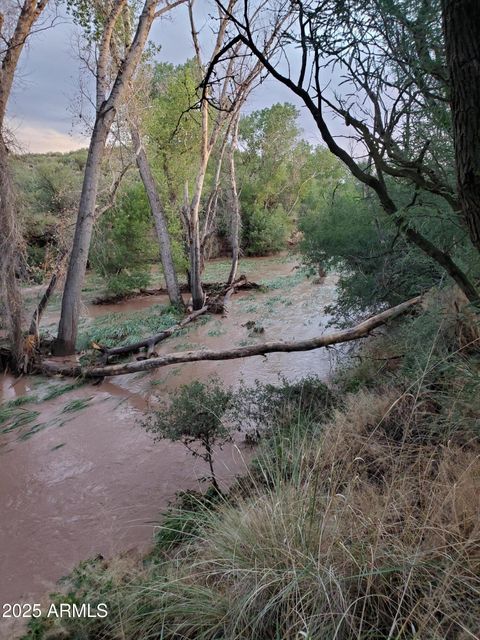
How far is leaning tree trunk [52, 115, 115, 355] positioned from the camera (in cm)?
916

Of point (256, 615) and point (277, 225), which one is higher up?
point (277, 225)

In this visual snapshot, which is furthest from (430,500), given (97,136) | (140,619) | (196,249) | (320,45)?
(196,249)

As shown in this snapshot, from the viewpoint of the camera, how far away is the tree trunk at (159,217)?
12382mm

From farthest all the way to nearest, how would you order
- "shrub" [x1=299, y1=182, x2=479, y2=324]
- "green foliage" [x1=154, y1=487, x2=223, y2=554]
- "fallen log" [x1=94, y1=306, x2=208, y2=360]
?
"fallen log" [x1=94, y1=306, x2=208, y2=360] < "shrub" [x1=299, y1=182, x2=479, y2=324] < "green foliage" [x1=154, y1=487, x2=223, y2=554]

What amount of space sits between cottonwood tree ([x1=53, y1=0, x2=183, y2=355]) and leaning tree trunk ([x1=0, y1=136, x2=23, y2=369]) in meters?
1.08

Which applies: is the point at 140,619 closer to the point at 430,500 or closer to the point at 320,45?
the point at 430,500

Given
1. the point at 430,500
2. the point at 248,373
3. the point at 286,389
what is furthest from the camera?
the point at 248,373

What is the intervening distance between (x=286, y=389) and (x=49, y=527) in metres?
2.92

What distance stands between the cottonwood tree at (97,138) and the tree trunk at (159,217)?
2.43 m

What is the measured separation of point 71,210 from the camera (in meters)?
10.9

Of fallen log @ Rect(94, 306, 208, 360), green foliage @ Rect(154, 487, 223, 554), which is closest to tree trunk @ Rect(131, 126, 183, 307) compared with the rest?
fallen log @ Rect(94, 306, 208, 360)

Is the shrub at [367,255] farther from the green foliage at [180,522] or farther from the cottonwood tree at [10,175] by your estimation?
the cottonwood tree at [10,175]

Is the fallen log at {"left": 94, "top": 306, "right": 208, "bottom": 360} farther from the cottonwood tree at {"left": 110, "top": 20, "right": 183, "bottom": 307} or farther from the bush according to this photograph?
the bush

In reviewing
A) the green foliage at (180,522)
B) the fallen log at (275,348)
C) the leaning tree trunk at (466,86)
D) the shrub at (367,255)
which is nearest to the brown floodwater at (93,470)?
the green foliage at (180,522)
